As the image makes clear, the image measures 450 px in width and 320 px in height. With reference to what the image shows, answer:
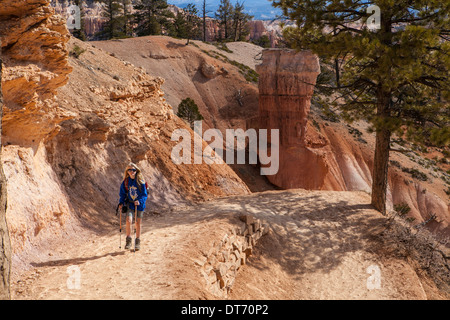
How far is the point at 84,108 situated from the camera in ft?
41.7

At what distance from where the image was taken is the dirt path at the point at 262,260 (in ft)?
21.4

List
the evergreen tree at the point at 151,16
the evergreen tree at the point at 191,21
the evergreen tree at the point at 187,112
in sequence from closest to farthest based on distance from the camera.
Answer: the evergreen tree at the point at 187,112 → the evergreen tree at the point at 151,16 → the evergreen tree at the point at 191,21

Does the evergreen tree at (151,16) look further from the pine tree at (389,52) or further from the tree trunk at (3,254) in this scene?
the tree trunk at (3,254)

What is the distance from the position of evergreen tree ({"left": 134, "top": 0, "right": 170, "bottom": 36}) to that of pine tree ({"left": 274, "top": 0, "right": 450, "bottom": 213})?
37335mm

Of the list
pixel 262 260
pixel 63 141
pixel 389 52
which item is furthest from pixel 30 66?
pixel 389 52

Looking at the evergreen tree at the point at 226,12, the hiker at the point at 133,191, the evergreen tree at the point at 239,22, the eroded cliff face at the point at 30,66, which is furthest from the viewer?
the evergreen tree at the point at 226,12

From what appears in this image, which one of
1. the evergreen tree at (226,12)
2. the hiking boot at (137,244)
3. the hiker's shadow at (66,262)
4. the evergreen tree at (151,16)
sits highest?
the evergreen tree at (226,12)

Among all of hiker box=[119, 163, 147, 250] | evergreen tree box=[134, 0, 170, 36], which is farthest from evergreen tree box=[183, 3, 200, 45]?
hiker box=[119, 163, 147, 250]

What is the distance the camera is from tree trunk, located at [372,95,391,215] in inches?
510

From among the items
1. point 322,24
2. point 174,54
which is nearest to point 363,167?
point 174,54

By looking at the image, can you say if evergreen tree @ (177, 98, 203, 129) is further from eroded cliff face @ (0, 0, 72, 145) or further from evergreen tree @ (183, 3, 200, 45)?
evergreen tree @ (183, 3, 200, 45)

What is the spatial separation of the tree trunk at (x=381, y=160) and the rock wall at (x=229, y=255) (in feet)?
14.9

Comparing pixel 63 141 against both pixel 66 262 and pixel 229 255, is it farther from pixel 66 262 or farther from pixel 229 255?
pixel 229 255

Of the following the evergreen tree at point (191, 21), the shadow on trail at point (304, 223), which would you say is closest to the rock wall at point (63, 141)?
the shadow on trail at point (304, 223)
